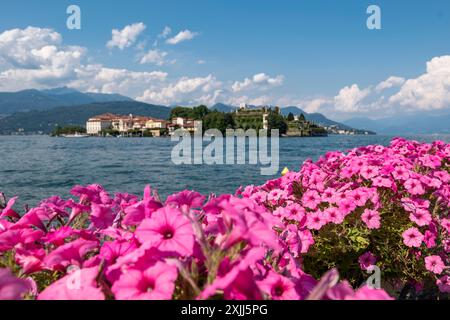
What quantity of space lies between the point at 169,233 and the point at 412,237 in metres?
3.05

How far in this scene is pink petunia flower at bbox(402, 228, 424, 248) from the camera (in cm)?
351

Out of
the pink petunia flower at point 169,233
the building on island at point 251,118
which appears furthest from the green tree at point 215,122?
the pink petunia flower at point 169,233

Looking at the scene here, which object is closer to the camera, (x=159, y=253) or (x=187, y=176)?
(x=159, y=253)

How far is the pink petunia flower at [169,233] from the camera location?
1206mm

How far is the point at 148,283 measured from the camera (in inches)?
44.7

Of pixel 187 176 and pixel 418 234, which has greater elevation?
pixel 418 234

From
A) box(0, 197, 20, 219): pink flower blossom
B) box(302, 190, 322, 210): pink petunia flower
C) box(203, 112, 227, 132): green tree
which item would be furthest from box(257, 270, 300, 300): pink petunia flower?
box(203, 112, 227, 132): green tree

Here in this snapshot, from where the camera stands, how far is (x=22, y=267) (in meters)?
1.50

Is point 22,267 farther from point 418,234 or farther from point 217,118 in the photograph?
point 217,118

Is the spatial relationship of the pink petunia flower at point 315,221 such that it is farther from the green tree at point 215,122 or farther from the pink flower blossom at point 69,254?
the green tree at point 215,122

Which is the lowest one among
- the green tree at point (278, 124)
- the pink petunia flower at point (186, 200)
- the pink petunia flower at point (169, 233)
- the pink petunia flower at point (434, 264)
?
the pink petunia flower at point (434, 264)

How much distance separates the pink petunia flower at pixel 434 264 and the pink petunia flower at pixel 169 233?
124 inches
